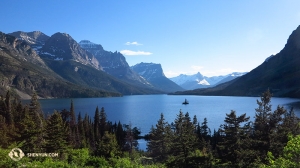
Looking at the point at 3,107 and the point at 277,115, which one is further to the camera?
the point at 3,107

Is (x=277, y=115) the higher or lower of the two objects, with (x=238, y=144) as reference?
higher

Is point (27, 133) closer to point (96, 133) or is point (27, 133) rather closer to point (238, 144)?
point (238, 144)

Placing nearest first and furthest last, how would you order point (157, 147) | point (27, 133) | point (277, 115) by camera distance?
1. point (27, 133)
2. point (277, 115)
3. point (157, 147)

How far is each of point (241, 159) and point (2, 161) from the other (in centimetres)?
3334

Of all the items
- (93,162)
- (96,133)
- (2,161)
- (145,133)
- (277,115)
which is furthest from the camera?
(145,133)

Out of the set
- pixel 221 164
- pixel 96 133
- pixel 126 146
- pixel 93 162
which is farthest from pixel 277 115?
pixel 96 133

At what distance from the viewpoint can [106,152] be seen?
1569 inches

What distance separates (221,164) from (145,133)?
283 feet

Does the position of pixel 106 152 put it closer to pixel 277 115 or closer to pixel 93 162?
pixel 93 162

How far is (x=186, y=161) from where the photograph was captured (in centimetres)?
4162

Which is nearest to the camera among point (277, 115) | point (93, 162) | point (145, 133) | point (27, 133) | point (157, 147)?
point (93, 162)

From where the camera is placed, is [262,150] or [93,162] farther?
[262,150]

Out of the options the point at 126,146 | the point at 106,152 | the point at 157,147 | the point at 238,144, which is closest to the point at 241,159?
the point at 238,144

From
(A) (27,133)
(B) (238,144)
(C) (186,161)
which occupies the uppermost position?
(A) (27,133)
